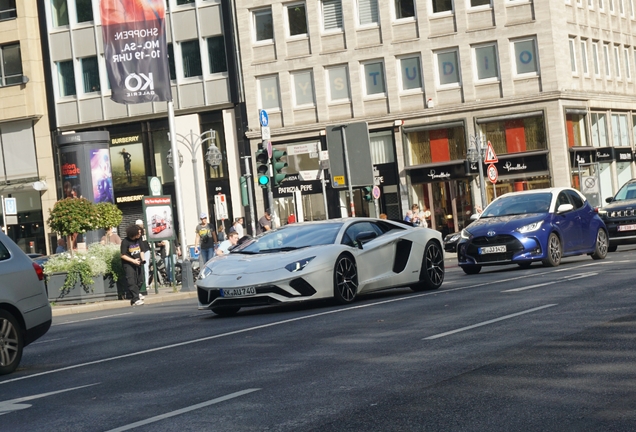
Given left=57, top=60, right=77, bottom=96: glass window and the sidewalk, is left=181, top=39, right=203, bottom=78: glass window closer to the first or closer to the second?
left=57, top=60, right=77, bottom=96: glass window

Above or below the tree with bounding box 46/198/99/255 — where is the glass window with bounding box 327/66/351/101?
above

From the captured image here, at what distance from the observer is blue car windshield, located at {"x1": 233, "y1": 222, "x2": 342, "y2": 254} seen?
17.4 meters

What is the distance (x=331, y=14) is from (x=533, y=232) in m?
32.3

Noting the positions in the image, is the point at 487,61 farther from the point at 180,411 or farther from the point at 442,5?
the point at 180,411

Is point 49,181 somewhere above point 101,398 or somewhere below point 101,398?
above

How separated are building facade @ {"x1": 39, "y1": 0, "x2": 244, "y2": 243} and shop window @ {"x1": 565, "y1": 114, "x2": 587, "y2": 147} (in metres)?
14.4

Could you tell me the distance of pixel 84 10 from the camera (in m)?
57.2

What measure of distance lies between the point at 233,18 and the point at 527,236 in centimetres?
3376

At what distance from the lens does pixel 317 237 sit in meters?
17.5

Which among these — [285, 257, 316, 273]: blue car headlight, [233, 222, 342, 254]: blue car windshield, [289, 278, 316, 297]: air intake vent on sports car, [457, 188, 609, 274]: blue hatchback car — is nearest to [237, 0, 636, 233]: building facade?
[457, 188, 609, 274]: blue hatchback car

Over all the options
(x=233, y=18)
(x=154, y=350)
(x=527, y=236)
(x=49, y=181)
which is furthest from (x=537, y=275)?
(x=49, y=181)

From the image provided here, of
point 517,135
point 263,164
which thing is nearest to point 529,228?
point 263,164

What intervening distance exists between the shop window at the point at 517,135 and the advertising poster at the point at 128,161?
16.0m

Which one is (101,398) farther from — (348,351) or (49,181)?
(49,181)
